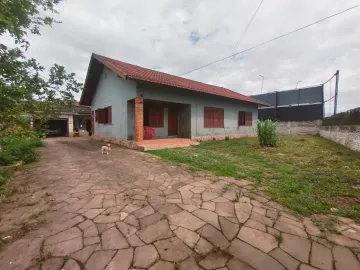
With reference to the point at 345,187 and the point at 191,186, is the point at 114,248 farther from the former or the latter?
the point at 345,187

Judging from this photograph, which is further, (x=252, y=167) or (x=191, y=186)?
(x=252, y=167)

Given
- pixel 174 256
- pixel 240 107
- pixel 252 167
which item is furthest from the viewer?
pixel 240 107

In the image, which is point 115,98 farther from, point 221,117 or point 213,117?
point 221,117

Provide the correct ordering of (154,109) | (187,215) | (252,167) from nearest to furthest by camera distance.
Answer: (187,215) → (252,167) → (154,109)

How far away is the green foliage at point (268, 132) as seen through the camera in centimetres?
730

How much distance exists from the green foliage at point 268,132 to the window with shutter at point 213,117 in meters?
3.67

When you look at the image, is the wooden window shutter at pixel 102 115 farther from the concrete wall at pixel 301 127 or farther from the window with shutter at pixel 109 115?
the concrete wall at pixel 301 127

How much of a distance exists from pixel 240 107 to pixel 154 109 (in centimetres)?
688

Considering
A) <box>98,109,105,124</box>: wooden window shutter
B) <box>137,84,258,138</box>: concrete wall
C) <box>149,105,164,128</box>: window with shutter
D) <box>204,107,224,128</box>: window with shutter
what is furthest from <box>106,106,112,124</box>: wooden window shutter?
<box>204,107,224,128</box>: window with shutter

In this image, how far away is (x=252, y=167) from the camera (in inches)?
171

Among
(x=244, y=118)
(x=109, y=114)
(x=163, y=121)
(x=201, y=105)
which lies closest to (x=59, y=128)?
(x=109, y=114)

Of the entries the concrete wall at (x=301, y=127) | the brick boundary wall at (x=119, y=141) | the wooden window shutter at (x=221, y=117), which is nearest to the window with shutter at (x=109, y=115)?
the brick boundary wall at (x=119, y=141)

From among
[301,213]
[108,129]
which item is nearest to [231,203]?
[301,213]

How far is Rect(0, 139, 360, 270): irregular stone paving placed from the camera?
55.9 inches
